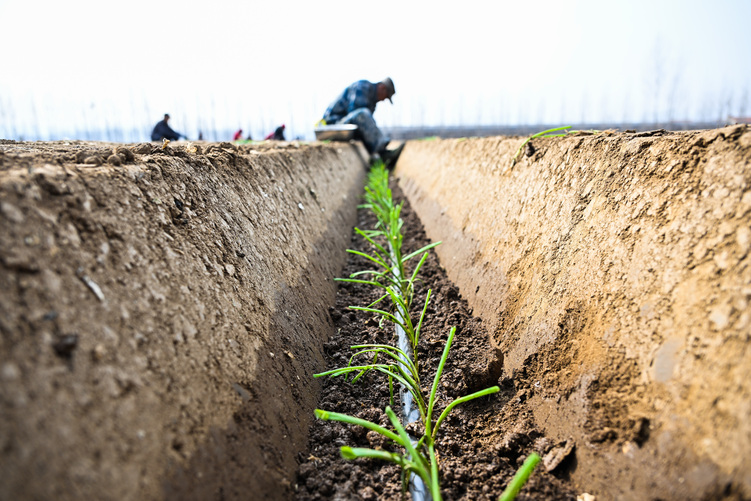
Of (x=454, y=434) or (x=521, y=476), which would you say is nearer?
(x=521, y=476)

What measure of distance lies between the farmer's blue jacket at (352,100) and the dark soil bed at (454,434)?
6.47 m

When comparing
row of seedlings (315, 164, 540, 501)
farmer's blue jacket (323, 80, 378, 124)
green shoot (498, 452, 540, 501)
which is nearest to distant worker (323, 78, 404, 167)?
farmer's blue jacket (323, 80, 378, 124)

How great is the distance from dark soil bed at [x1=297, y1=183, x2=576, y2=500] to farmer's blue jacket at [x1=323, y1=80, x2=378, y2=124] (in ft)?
21.2

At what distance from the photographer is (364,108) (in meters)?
7.26

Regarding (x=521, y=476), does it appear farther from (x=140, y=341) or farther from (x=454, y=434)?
(x=140, y=341)

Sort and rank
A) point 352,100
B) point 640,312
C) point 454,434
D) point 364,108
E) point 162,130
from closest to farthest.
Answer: point 640,312
point 454,434
point 162,130
point 364,108
point 352,100

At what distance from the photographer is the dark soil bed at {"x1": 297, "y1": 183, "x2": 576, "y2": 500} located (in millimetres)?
941

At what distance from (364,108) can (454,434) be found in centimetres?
690

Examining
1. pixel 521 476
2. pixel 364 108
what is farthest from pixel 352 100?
pixel 521 476

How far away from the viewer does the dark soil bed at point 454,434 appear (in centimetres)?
94

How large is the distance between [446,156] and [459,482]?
3.04m

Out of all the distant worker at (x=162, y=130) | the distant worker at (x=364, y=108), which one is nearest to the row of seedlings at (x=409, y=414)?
the distant worker at (x=364, y=108)

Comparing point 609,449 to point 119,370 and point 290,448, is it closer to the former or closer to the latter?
point 290,448

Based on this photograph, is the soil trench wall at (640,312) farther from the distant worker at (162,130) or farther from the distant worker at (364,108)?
the distant worker at (162,130)
